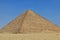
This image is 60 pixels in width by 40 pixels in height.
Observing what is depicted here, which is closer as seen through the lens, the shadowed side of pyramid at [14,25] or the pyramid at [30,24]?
the pyramid at [30,24]

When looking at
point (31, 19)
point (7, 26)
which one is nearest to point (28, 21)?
point (31, 19)

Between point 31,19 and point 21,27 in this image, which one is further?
point 31,19

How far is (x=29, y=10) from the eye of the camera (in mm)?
60344

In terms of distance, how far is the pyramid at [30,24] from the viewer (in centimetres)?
5566

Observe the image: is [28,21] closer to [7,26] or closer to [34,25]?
[34,25]

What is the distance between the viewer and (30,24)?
56906mm

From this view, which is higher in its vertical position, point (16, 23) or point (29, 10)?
point (29, 10)

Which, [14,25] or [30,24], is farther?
[14,25]

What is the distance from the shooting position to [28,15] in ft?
197

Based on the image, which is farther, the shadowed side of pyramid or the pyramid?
the shadowed side of pyramid

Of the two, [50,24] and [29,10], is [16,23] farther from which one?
[50,24]

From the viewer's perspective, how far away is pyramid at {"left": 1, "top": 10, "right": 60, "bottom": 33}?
2191 inches

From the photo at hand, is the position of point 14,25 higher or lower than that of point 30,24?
lower

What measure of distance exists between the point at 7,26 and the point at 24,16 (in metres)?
5.88
